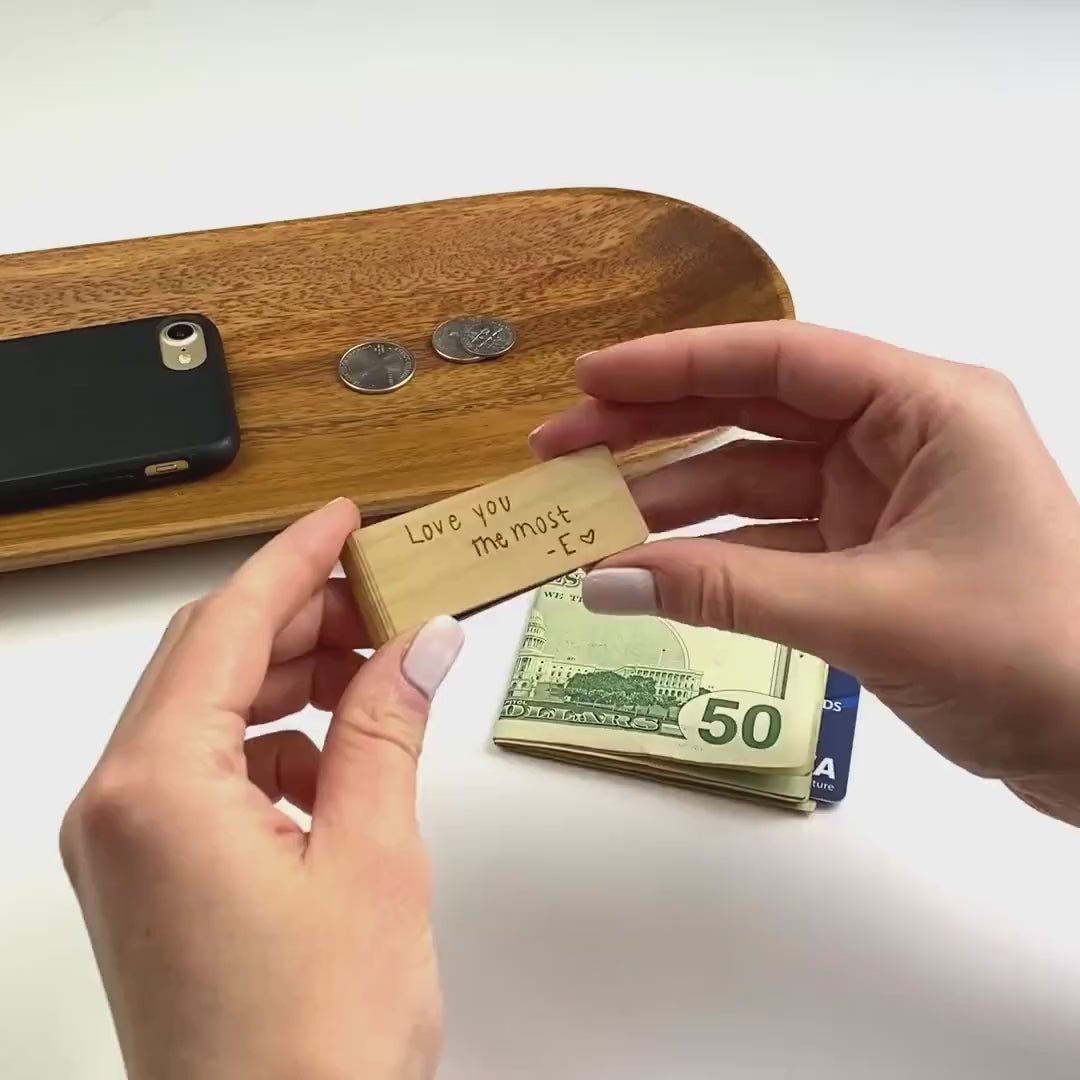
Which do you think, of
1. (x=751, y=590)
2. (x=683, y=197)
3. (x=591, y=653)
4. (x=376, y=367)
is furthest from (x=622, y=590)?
(x=683, y=197)

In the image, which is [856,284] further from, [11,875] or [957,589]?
[11,875]

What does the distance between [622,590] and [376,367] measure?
1.19 ft

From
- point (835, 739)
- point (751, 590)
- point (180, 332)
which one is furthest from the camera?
point (180, 332)

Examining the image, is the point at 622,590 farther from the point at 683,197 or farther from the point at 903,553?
the point at 683,197

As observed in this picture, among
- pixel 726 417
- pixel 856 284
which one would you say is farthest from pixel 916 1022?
pixel 856 284

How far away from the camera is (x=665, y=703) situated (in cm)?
73

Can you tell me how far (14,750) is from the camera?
2.36ft

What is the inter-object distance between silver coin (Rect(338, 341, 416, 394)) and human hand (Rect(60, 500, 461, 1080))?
0.37 metres

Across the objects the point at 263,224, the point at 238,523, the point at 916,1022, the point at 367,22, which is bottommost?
Answer: the point at 916,1022

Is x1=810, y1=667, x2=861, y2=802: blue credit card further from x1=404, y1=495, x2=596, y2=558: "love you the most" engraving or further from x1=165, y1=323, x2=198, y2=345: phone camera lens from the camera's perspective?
x1=165, y1=323, x2=198, y2=345: phone camera lens

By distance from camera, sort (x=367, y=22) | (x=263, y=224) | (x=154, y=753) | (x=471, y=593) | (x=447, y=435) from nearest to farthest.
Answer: (x=154, y=753) < (x=471, y=593) < (x=447, y=435) < (x=263, y=224) < (x=367, y=22)

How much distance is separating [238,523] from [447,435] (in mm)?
160

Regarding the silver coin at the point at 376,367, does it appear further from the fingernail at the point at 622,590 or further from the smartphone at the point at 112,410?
the fingernail at the point at 622,590

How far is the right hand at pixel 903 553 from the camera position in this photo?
533mm
